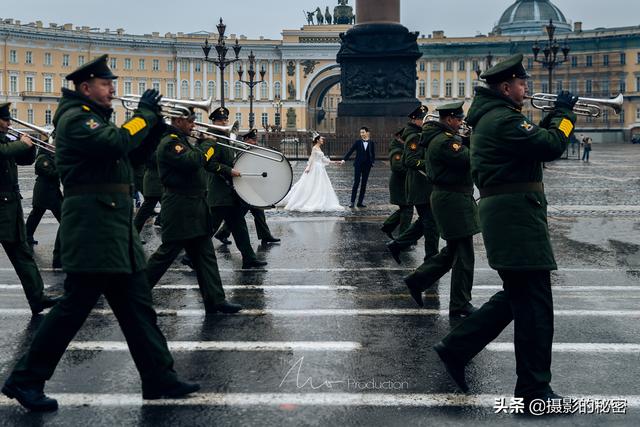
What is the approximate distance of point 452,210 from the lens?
7.58 meters

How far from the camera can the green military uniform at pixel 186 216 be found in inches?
299

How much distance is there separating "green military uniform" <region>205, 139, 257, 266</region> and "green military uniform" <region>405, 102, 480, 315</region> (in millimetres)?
2998

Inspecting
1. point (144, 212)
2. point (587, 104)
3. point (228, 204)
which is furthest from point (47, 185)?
point (587, 104)

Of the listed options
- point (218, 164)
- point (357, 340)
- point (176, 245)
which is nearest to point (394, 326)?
point (357, 340)

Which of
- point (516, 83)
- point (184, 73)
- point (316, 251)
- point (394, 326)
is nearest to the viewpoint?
point (516, 83)

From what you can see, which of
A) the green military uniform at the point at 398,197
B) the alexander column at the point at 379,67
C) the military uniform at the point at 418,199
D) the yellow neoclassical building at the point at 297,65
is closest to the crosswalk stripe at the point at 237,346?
the military uniform at the point at 418,199

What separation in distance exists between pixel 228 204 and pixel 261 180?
0.58m

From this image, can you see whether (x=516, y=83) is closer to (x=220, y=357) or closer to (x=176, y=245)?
(x=220, y=357)

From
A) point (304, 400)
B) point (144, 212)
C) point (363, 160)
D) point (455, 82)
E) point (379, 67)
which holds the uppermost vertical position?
point (455, 82)

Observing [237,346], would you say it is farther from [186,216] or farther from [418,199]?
[418,199]

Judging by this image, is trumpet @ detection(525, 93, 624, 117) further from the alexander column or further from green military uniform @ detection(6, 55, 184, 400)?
the alexander column

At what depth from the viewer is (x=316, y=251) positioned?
11570 millimetres

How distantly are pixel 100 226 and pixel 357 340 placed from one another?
236 centimetres

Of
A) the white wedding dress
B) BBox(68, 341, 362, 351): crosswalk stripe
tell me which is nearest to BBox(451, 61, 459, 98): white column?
the white wedding dress
